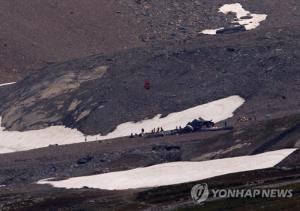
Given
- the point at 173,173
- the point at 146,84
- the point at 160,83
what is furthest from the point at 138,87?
the point at 173,173

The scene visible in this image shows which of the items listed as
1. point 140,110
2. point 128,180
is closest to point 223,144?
point 128,180

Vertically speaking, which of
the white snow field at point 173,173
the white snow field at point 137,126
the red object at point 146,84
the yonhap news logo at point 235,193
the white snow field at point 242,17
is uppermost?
the white snow field at point 242,17

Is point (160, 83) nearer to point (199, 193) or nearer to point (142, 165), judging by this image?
point (142, 165)

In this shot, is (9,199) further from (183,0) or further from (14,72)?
(183,0)

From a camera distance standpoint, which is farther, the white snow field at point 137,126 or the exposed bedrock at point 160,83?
the exposed bedrock at point 160,83

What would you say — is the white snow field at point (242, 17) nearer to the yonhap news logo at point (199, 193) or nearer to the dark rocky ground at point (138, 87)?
the dark rocky ground at point (138, 87)

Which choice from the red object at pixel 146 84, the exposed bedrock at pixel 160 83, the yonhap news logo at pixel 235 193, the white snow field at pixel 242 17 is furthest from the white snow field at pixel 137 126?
the white snow field at pixel 242 17

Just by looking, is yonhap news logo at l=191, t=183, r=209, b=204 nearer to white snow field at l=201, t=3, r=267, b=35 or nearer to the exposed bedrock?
the exposed bedrock

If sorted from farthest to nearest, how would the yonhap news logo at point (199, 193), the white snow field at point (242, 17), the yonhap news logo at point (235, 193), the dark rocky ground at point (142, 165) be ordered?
the white snow field at point (242, 17) → the dark rocky ground at point (142, 165) → the yonhap news logo at point (199, 193) → the yonhap news logo at point (235, 193)
